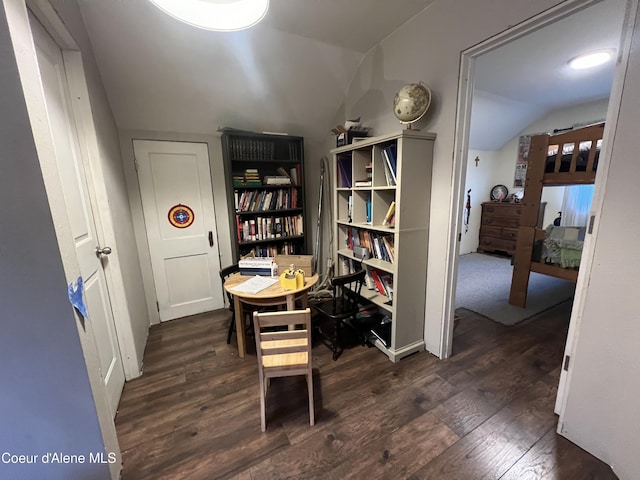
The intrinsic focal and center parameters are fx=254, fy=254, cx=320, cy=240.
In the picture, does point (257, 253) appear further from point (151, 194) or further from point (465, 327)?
point (465, 327)

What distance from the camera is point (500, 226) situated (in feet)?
16.3

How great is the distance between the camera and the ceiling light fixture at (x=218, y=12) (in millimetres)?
1146

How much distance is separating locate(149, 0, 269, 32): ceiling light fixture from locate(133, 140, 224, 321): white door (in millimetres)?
1632

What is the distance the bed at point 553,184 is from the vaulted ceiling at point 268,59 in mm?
801

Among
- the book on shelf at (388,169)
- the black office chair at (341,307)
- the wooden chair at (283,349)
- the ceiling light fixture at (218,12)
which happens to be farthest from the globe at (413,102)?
the wooden chair at (283,349)

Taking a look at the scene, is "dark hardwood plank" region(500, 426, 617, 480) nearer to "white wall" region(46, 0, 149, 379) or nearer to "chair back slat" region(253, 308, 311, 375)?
"chair back slat" region(253, 308, 311, 375)

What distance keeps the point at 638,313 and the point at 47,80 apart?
2.98 m

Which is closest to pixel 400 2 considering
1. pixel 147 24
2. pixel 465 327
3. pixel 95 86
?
pixel 147 24

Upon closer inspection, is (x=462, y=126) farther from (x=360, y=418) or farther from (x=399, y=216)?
(x=360, y=418)

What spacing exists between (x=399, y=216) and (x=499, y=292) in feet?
8.07

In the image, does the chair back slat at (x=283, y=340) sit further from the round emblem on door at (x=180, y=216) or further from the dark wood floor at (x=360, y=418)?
the round emblem on door at (x=180, y=216)

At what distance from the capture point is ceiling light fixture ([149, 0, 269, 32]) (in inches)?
45.1

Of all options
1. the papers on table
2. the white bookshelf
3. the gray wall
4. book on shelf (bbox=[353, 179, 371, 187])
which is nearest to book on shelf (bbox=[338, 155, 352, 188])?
the white bookshelf

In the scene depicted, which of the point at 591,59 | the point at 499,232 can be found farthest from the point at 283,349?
the point at 499,232
